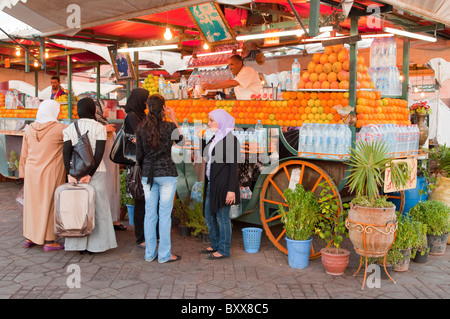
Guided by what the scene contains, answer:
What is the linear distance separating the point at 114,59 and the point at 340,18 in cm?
553

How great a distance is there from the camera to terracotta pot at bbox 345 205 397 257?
446 centimetres

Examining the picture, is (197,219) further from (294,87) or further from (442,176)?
(442,176)

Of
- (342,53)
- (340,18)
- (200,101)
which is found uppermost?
(340,18)

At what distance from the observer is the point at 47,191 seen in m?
5.60

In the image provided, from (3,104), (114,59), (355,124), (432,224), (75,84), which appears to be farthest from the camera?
(75,84)

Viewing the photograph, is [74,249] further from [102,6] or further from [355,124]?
[355,124]

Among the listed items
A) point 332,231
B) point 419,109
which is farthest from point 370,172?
point 419,109

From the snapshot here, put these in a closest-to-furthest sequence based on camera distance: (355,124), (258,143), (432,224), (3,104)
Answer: (355,124) < (432,224) < (258,143) < (3,104)

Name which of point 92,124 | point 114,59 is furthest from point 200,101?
point 114,59

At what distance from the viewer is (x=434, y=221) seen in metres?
5.45

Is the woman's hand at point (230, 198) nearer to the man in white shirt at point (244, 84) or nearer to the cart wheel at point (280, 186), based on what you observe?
the cart wheel at point (280, 186)

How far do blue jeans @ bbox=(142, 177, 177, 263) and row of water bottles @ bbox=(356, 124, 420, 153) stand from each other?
7.21 feet

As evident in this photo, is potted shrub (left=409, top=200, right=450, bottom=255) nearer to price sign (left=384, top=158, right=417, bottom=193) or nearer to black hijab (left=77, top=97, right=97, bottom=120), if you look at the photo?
price sign (left=384, top=158, right=417, bottom=193)

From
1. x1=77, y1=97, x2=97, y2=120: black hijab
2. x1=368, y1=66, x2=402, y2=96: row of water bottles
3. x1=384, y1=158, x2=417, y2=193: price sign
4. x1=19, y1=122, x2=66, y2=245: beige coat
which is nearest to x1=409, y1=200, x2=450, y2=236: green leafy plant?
x1=384, y1=158, x2=417, y2=193: price sign
